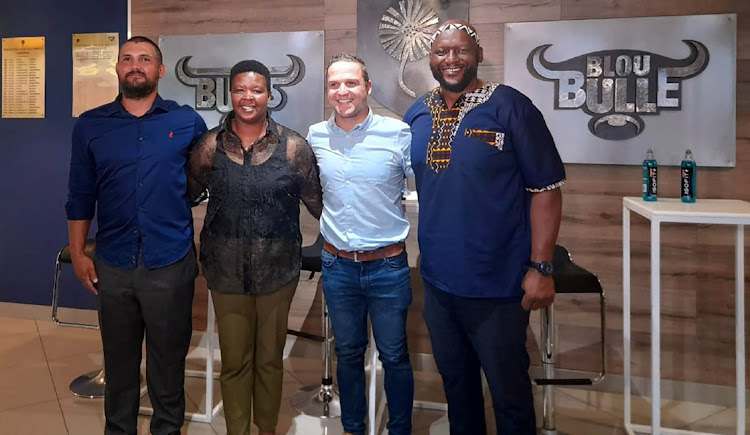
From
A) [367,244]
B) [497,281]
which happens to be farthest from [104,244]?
[497,281]

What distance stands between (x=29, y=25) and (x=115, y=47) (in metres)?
0.72

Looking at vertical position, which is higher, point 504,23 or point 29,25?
point 29,25

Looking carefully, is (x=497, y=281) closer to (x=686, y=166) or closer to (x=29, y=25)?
(x=686, y=166)

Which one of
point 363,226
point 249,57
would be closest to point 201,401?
point 363,226

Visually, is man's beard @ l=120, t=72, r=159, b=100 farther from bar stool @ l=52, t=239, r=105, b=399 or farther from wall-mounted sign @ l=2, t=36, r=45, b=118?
wall-mounted sign @ l=2, t=36, r=45, b=118

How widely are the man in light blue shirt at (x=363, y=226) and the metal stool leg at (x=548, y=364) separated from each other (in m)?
0.65

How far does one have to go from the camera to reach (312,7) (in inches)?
124

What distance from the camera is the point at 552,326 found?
7.66ft

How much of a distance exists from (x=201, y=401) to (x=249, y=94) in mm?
1620

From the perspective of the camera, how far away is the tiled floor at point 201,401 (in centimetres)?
248

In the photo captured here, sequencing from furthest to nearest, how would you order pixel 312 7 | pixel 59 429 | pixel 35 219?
pixel 35 219 < pixel 312 7 < pixel 59 429

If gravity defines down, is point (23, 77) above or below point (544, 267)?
above

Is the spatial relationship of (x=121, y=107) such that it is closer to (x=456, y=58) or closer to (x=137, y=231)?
(x=137, y=231)

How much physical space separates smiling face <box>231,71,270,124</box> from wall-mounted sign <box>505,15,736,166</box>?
149cm
